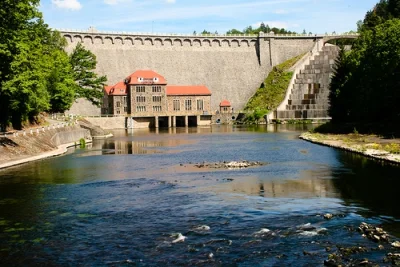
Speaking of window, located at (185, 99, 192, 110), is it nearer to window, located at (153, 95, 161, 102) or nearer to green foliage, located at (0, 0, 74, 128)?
window, located at (153, 95, 161, 102)

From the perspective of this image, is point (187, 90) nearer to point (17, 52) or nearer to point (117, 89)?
point (117, 89)

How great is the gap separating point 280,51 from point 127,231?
134 m

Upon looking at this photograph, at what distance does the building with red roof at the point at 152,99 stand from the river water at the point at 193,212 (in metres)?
78.8

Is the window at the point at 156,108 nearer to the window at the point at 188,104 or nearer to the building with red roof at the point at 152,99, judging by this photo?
the building with red roof at the point at 152,99

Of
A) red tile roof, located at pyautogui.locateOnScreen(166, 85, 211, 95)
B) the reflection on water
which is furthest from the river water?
red tile roof, located at pyautogui.locateOnScreen(166, 85, 211, 95)

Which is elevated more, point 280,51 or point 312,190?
point 280,51

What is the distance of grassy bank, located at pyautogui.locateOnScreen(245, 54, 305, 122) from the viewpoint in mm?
130375

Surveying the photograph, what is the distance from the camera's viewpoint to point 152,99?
12438 cm

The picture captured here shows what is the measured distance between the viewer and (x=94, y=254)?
1828 cm

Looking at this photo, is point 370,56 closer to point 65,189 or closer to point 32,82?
point 32,82

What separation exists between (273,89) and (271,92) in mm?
1337

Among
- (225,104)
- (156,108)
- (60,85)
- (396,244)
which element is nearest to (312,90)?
(225,104)

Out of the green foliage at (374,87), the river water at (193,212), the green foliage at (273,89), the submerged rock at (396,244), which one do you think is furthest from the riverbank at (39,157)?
the green foliage at (273,89)

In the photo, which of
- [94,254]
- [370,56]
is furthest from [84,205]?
[370,56]
